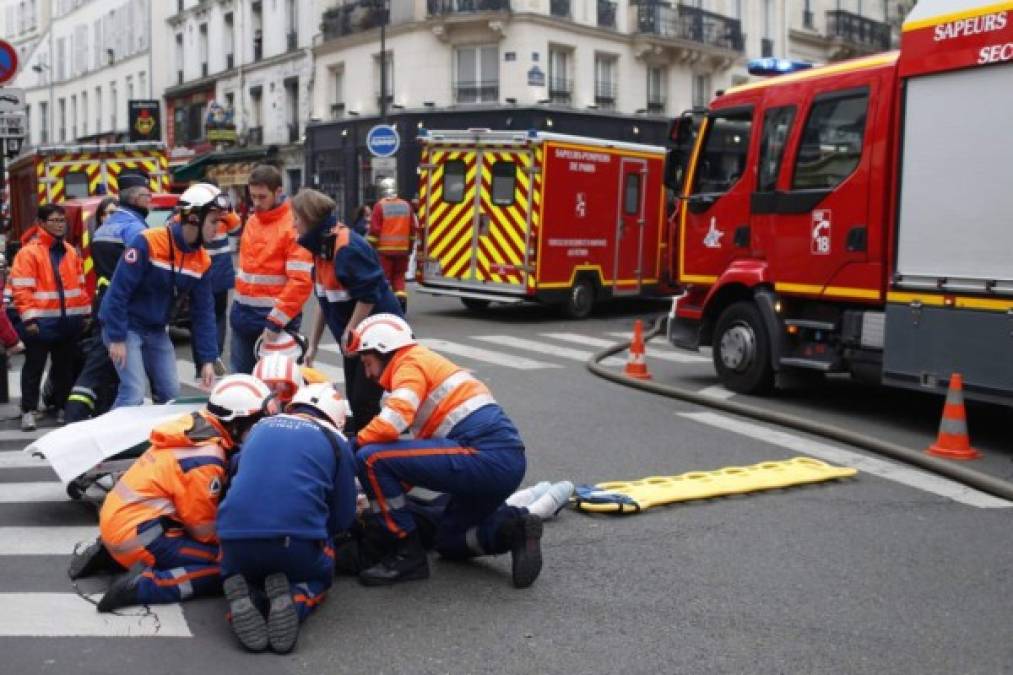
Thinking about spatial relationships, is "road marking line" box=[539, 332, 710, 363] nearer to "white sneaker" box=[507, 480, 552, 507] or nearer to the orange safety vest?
the orange safety vest

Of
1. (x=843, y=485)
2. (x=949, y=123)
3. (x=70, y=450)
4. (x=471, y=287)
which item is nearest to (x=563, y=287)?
(x=471, y=287)

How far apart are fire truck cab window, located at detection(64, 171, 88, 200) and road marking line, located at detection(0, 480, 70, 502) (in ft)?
40.7

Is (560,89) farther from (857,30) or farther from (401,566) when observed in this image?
(401,566)

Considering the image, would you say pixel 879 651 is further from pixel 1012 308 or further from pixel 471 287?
pixel 471 287

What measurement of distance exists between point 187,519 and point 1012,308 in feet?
19.1

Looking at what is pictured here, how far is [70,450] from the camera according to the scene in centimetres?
609

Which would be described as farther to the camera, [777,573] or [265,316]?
[265,316]

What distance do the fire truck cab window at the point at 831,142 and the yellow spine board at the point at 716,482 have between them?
293cm

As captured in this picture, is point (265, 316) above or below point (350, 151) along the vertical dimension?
below

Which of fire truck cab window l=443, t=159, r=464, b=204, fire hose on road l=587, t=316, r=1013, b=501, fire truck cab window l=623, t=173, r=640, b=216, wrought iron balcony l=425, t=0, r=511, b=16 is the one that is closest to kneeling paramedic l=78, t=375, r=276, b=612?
fire hose on road l=587, t=316, r=1013, b=501

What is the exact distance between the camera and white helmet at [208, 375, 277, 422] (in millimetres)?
5309

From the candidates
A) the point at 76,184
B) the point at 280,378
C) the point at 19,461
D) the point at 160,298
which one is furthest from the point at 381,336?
the point at 76,184

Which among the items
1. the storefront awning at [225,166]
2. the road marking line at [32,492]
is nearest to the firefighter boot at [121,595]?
the road marking line at [32,492]

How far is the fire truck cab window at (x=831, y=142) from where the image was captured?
9.71m
